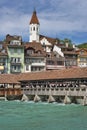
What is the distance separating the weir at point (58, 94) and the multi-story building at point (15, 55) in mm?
21313

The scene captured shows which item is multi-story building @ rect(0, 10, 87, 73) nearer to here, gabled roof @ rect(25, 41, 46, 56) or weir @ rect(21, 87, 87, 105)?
gabled roof @ rect(25, 41, 46, 56)

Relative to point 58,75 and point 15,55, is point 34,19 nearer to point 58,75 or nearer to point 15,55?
point 15,55

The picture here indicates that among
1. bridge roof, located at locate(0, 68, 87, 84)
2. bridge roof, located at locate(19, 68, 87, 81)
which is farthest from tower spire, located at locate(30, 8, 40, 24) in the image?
bridge roof, located at locate(19, 68, 87, 81)

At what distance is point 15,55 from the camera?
73.5 meters

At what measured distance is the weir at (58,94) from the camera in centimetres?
4096

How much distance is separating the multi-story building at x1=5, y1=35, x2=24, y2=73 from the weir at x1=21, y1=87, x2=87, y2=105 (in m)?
21.3

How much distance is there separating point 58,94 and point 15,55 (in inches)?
1189

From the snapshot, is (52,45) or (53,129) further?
(52,45)

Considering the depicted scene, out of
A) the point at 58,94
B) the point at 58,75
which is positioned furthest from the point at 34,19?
the point at 58,94

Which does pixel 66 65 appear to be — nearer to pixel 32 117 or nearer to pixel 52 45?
pixel 52 45

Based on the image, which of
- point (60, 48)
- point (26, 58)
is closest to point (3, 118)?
point (26, 58)

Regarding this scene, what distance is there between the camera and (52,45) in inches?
3314

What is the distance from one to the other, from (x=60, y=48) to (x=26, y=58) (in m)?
9.37

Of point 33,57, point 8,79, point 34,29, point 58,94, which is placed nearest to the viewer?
point 58,94
